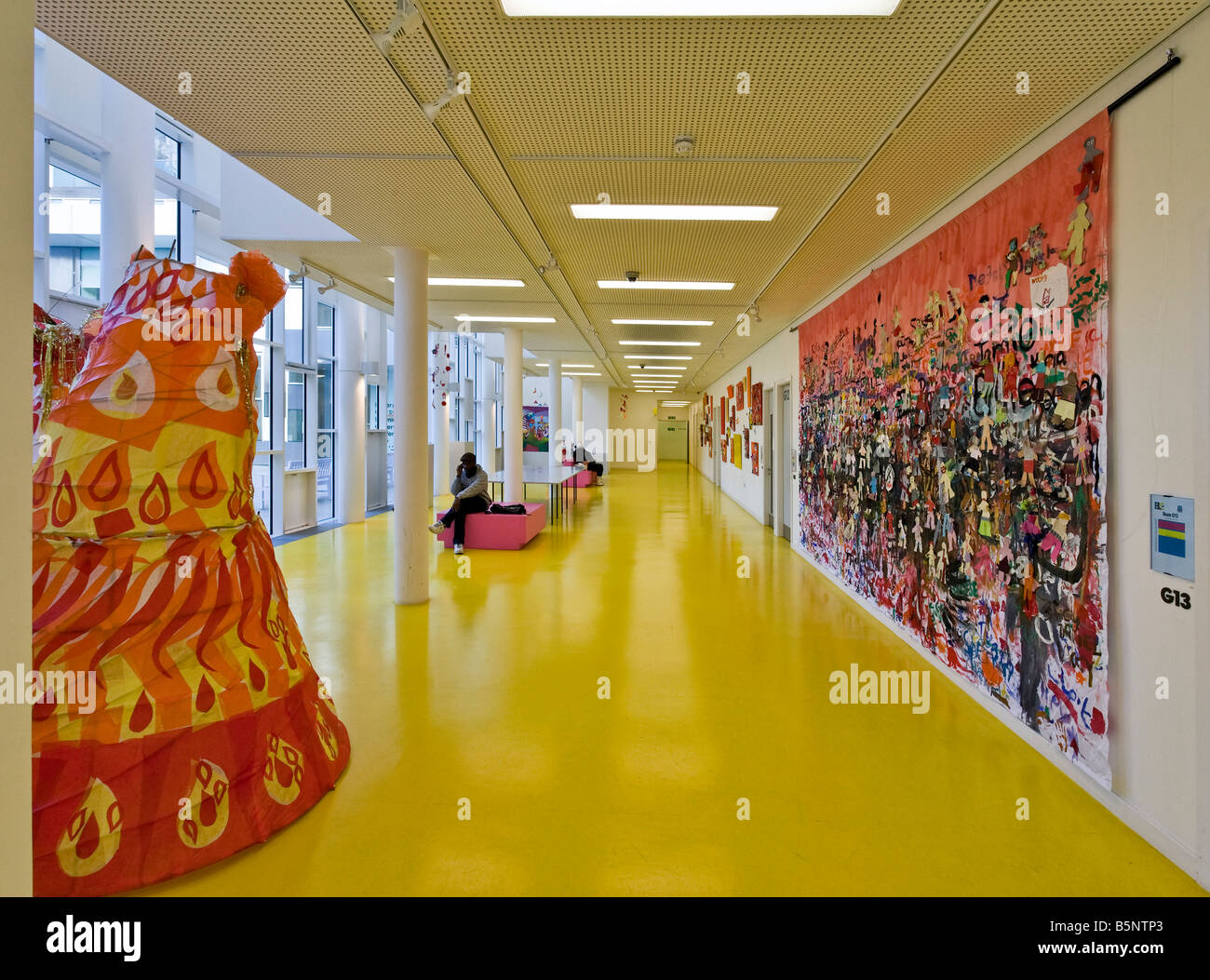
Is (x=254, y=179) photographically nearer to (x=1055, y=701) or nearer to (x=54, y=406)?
(x=54, y=406)

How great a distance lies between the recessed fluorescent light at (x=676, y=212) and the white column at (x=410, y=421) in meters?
1.90

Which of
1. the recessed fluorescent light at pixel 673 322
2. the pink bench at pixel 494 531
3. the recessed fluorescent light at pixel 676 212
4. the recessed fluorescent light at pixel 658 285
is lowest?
the pink bench at pixel 494 531

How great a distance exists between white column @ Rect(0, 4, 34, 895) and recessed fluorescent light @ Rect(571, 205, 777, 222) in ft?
12.5

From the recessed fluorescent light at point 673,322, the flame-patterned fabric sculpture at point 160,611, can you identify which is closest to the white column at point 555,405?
the recessed fluorescent light at point 673,322

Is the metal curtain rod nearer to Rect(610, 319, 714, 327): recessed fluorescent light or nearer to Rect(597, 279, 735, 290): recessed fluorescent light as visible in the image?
Rect(597, 279, 735, 290): recessed fluorescent light

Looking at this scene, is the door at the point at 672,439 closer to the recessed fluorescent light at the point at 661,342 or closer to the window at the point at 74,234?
the recessed fluorescent light at the point at 661,342

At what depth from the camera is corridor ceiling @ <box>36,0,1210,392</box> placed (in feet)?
8.69

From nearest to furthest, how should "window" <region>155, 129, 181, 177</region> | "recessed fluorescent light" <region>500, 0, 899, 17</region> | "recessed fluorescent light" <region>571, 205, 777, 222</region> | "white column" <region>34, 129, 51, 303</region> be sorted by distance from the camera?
"recessed fluorescent light" <region>500, 0, 899, 17</region> < "recessed fluorescent light" <region>571, 205, 777, 222</region> < "white column" <region>34, 129, 51, 303</region> < "window" <region>155, 129, 181, 177</region>

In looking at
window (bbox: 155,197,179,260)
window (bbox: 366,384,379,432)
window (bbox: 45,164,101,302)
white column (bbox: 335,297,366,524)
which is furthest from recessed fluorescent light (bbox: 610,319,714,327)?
window (bbox: 45,164,101,302)

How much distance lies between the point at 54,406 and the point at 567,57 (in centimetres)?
250

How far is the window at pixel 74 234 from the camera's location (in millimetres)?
5277

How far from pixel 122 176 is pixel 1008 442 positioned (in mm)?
6707

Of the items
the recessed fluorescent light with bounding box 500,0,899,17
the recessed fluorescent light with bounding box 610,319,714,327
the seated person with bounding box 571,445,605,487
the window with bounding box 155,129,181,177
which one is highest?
the window with bounding box 155,129,181,177

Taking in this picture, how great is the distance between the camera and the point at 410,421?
610 cm
